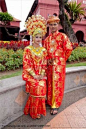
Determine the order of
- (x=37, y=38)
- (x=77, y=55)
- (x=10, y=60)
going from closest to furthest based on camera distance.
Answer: (x=37, y=38) < (x=10, y=60) < (x=77, y=55)

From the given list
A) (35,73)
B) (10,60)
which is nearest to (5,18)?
(10,60)

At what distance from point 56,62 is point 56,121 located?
1.12 meters

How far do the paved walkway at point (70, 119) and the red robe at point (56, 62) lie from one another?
0.91 feet

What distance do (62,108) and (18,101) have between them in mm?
1097

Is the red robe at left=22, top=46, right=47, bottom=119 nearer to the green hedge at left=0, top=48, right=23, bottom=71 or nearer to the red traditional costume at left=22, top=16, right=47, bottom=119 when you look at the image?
the red traditional costume at left=22, top=16, right=47, bottom=119

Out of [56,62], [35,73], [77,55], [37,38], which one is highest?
[37,38]

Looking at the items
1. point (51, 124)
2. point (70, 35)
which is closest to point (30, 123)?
point (51, 124)

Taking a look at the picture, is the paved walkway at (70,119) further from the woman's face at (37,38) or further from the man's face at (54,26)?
the man's face at (54,26)

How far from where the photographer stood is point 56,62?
9.25 feet

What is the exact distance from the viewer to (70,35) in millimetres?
9602

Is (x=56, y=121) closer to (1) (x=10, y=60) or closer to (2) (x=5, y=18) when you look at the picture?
(1) (x=10, y=60)

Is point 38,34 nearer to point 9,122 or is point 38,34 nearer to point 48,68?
point 48,68

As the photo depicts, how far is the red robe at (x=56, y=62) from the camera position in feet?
9.05

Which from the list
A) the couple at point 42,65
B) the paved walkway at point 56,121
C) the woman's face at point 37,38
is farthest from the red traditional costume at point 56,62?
the woman's face at point 37,38
